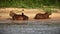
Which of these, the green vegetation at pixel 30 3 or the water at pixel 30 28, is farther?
the green vegetation at pixel 30 3

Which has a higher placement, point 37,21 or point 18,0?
point 18,0

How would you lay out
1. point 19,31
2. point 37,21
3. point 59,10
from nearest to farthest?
point 19,31 → point 37,21 → point 59,10

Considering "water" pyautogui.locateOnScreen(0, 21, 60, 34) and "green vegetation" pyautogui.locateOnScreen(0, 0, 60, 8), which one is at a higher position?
"green vegetation" pyautogui.locateOnScreen(0, 0, 60, 8)

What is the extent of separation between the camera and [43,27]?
92.7 inches

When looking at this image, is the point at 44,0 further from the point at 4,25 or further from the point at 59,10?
the point at 4,25

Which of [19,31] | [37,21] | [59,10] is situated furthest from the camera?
[59,10]

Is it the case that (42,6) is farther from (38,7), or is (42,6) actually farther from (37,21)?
(37,21)

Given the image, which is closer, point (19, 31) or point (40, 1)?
point (19, 31)

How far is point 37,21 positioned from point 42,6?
313mm

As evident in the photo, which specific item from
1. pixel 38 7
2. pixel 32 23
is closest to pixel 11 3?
pixel 38 7

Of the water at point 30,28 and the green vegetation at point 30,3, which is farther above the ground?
the green vegetation at point 30,3

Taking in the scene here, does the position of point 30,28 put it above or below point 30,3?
below

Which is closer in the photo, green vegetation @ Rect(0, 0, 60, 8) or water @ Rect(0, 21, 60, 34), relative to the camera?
water @ Rect(0, 21, 60, 34)

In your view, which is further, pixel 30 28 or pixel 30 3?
pixel 30 3
